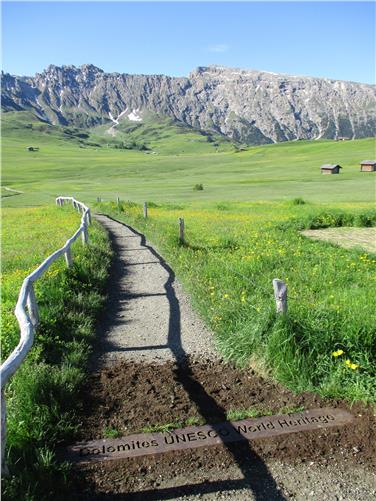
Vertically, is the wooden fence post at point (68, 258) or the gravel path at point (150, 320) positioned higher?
the wooden fence post at point (68, 258)

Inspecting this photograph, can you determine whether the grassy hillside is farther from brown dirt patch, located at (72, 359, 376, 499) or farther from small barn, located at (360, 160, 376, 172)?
brown dirt patch, located at (72, 359, 376, 499)

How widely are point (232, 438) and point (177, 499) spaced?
1177 millimetres

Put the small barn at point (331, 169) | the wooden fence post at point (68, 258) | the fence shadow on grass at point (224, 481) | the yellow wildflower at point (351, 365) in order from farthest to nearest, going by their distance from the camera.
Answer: the small barn at point (331, 169) < the wooden fence post at point (68, 258) < the yellow wildflower at point (351, 365) < the fence shadow on grass at point (224, 481)

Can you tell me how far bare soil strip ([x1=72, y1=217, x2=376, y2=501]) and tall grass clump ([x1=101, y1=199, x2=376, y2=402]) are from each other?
0.37 meters

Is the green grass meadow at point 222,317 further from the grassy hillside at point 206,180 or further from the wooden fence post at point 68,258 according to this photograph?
the grassy hillside at point 206,180

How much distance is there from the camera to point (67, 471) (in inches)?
193

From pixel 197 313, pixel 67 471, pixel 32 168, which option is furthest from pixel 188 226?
pixel 32 168

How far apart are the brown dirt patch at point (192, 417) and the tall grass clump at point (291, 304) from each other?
400mm

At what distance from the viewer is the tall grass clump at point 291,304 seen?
6691mm

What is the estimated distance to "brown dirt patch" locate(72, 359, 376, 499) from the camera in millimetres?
4977

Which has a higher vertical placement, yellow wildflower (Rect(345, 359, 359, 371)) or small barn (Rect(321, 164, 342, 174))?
small barn (Rect(321, 164, 342, 174))

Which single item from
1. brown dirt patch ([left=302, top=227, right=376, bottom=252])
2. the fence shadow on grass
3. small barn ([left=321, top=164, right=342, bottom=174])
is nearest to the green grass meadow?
the fence shadow on grass

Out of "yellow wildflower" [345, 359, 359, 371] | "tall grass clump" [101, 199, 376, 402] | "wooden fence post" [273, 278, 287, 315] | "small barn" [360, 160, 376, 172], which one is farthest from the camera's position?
"small barn" [360, 160, 376, 172]

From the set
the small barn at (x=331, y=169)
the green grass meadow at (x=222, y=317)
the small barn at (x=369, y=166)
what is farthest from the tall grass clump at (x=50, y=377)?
the small barn at (x=369, y=166)
